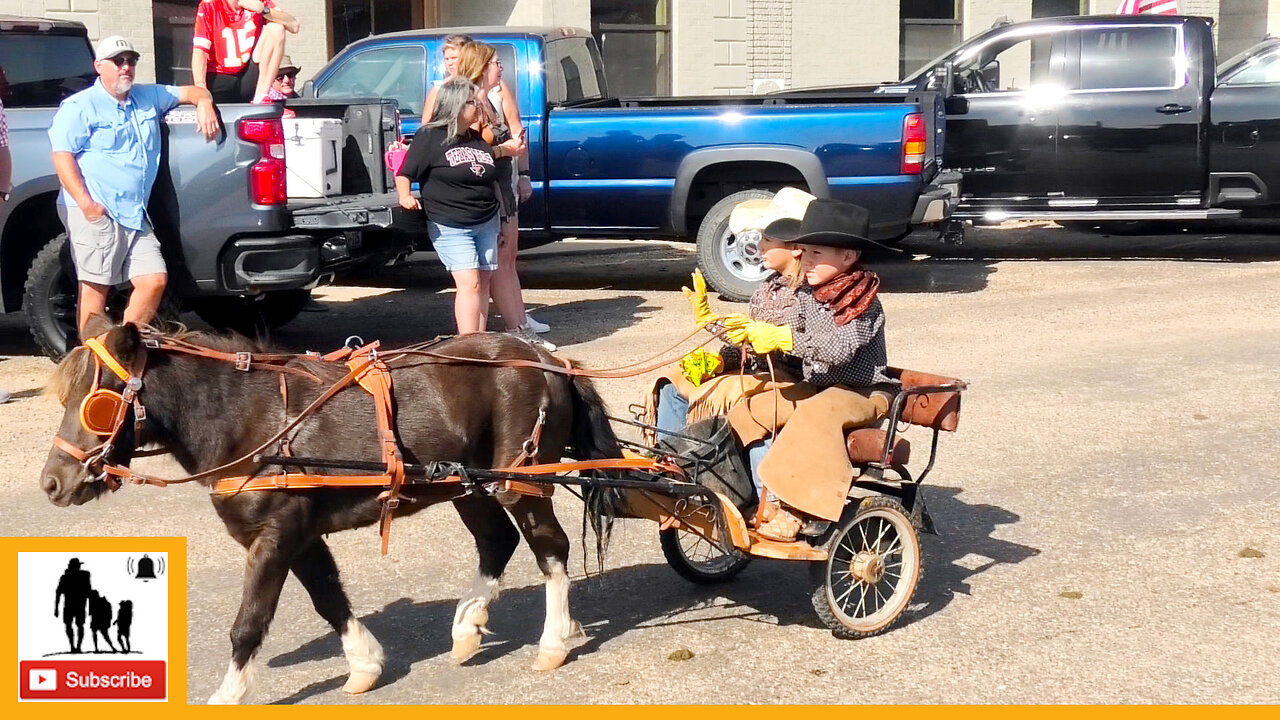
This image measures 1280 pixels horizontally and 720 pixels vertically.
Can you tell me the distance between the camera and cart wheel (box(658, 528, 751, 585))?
6001mm

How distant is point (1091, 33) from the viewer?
14.3 metres

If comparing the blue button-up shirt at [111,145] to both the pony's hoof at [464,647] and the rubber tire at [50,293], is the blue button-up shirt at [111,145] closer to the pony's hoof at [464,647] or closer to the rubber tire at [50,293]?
the rubber tire at [50,293]

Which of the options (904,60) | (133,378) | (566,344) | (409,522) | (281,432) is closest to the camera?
(133,378)

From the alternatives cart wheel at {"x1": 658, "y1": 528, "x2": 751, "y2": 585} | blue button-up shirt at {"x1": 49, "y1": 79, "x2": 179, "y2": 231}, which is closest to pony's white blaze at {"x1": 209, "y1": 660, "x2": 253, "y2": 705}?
cart wheel at {"x1": 658, "y1": 528, "x2": 751, "y2": 585}

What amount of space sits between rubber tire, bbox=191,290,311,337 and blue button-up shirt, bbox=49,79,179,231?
6.99 feet

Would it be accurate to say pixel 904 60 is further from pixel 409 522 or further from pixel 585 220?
pixel 409 522

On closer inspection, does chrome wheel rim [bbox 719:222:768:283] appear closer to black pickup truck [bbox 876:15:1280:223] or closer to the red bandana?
black pickup truck [bbox 876:15:1280:223]

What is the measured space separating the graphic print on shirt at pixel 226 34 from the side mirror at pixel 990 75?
7.10m

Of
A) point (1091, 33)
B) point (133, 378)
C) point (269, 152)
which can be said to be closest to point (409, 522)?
point (133, 378)

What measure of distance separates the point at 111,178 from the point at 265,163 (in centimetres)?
98

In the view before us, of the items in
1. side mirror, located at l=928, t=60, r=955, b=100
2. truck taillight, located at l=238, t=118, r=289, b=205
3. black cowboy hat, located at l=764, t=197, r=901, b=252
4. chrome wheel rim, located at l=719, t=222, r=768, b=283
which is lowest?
chrome wheel rim, located at l=719, t=222, r=768, b=283

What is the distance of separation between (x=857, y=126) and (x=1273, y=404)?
4583 millimetres

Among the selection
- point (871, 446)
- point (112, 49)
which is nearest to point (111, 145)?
point (112, 49)

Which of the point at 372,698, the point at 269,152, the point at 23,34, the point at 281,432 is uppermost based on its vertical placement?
the point at 23,34
